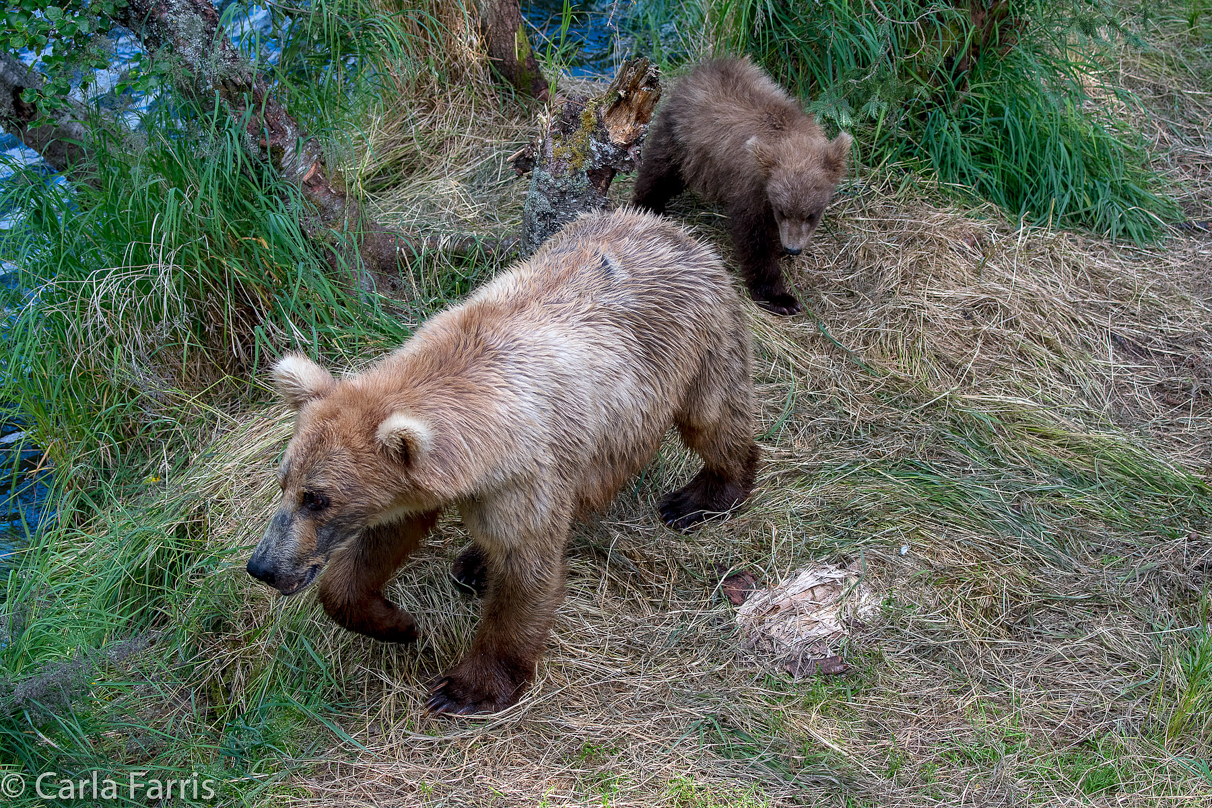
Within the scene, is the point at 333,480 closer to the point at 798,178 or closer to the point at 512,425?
the point at 512,425

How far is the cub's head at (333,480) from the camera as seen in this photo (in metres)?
3.02

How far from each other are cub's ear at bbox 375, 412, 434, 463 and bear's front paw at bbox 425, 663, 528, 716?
1.00m

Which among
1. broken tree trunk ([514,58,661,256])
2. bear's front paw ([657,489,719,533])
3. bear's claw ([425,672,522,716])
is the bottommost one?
bear's claw ([425,672,522,716])

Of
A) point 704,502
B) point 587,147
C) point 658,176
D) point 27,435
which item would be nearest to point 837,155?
point 658,176

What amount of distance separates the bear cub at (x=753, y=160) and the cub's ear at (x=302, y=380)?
315 centimetres

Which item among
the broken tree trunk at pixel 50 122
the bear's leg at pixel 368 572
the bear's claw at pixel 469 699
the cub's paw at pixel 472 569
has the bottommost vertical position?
the bear's claw at pixel 469 699

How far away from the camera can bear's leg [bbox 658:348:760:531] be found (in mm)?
4109

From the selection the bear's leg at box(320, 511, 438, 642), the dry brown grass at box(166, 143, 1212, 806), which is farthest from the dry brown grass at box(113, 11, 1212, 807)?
the bear's leg at box(320, 511, 438, 642)

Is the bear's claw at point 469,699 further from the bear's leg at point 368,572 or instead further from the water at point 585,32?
the water at point 585,32

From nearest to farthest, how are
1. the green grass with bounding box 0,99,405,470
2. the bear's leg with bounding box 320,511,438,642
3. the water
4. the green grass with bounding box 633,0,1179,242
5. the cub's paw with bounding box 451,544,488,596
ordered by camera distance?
the bear's leg with bounding box 320,511,438,642 → the cub's paw with bounding box 451,544,488,596 → the green grass with bounding box 0,99,405,470 → the green grass with bounding box 633,0,1179,242 → the water

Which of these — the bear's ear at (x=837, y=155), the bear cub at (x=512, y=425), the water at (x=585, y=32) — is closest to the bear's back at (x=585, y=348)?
the bear cub at (x=512, y=425)

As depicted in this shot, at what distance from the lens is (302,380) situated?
3223 millimetres

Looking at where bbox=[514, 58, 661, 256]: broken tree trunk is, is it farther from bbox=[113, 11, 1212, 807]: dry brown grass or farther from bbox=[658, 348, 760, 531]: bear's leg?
bbox=[658, 348, 760, 531]: bear's leg

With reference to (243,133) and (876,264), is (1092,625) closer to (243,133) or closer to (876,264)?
(876,264)
